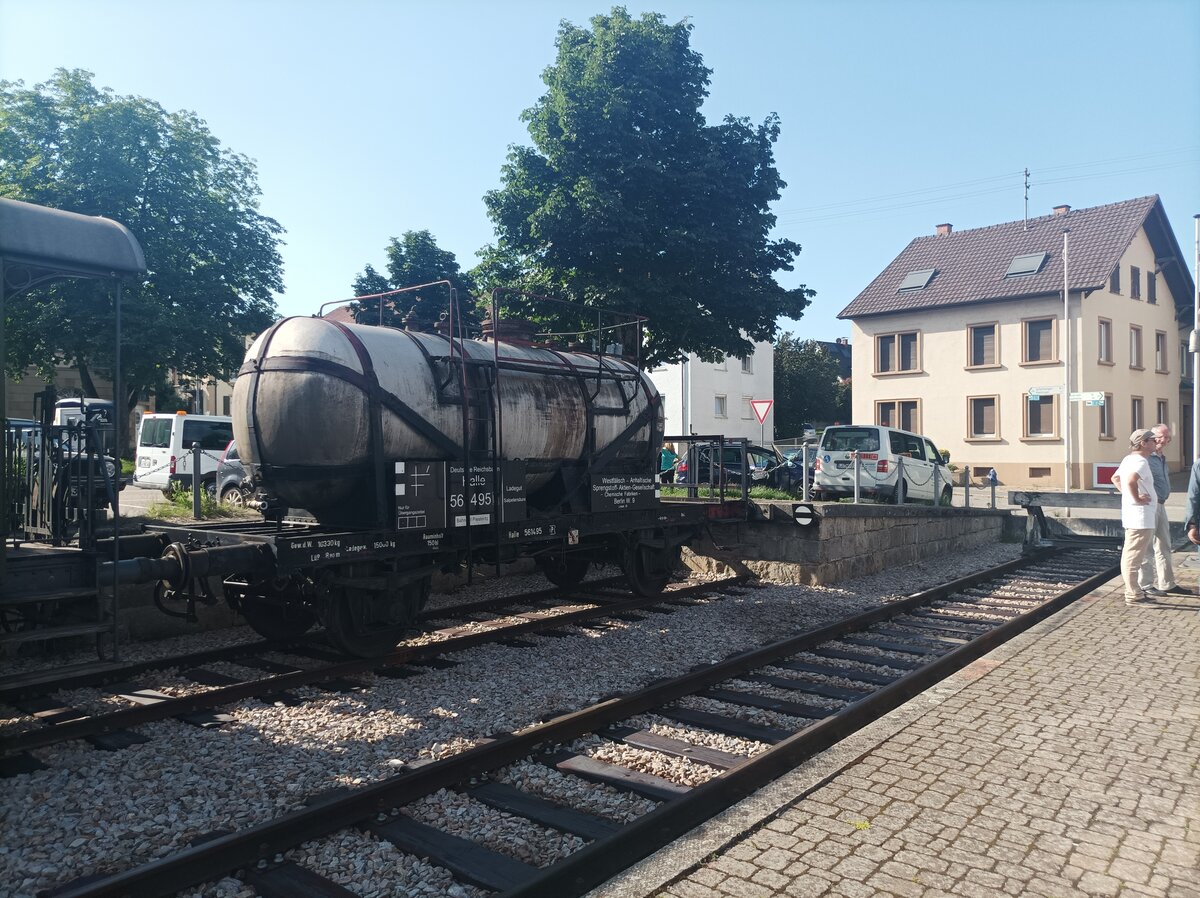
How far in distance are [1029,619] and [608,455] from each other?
480cm

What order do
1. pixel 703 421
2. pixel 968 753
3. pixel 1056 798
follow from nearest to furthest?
pixel 1056 798
pixel 968 753
pixel 703 421

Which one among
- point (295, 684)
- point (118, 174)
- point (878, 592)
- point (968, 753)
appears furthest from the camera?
point (118, 174)

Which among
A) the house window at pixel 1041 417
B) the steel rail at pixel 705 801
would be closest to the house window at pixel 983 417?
the house window at pixel 1041 417

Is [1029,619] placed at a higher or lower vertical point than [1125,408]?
lower

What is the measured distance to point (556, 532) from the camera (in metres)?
9.12

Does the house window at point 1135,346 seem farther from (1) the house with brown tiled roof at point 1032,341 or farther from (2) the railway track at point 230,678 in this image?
(2) the railway track at point 230,678

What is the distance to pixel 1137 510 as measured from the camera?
32.5 feet

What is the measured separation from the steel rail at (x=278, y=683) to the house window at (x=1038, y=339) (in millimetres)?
28909

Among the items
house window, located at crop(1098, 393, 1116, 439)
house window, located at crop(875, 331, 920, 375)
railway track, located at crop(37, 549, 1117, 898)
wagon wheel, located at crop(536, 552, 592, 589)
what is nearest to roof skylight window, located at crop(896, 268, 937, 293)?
house window, located at crop(875, 331, 920, 375)

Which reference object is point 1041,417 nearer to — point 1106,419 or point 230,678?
point 1106,419

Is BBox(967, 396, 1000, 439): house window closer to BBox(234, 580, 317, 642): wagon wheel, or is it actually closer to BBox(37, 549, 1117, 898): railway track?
BBox(37, 549, 1117, 898): railway track

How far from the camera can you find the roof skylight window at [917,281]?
37.1 meters

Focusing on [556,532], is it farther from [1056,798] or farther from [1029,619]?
[1056,798]

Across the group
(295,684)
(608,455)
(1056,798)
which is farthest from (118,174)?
(1056,798)
